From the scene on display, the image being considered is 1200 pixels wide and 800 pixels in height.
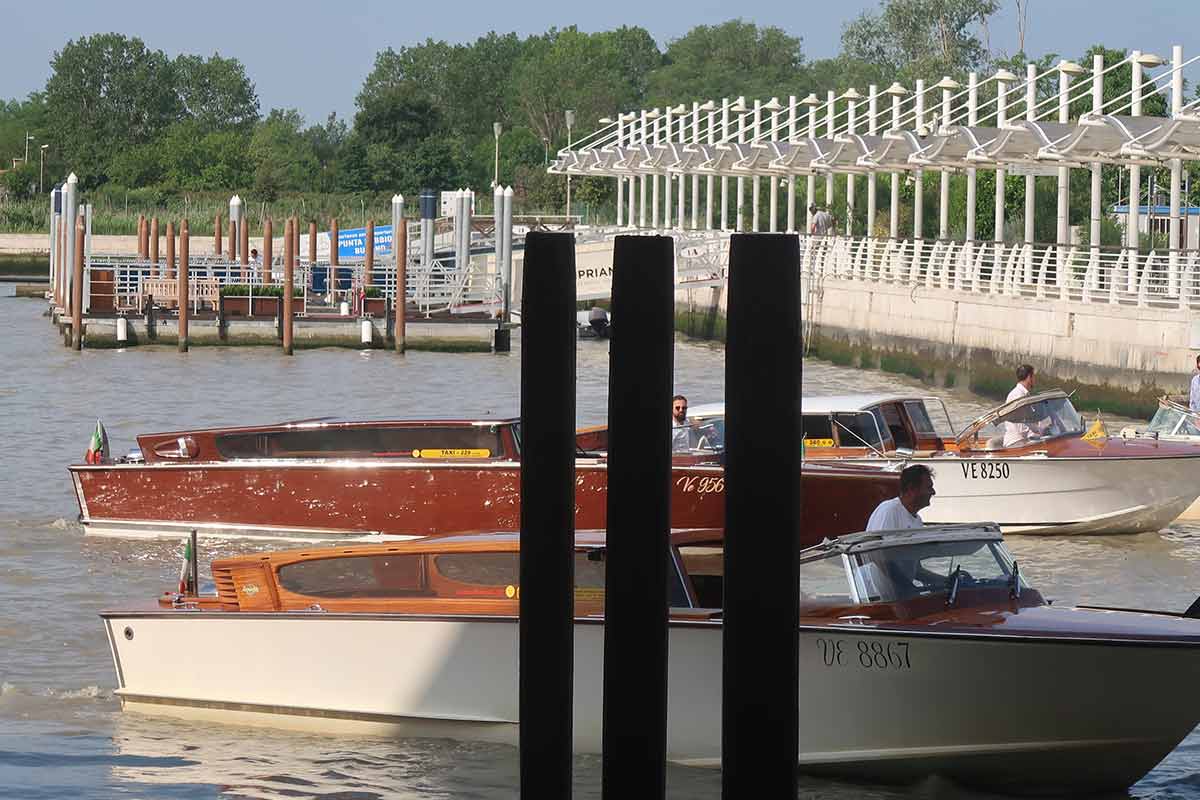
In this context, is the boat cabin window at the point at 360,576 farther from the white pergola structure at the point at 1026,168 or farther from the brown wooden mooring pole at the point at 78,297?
the brown wooden mooring pole at the point at 78,297

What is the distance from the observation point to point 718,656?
1117 cm

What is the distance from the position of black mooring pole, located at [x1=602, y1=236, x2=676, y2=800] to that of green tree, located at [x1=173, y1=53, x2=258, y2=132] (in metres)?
152

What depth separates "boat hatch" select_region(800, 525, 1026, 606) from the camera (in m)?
11.5

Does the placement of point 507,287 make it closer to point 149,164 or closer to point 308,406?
point 308,406

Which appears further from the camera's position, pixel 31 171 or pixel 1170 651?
pixel 31 171

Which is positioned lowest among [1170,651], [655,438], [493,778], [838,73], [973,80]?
[493,778]

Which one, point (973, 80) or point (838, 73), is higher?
point (838, 73)

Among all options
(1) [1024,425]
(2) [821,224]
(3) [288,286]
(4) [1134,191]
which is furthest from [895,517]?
(2) [821,224]

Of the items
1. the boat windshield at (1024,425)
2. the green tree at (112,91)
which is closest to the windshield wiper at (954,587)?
the boat windshield at (1024,425)

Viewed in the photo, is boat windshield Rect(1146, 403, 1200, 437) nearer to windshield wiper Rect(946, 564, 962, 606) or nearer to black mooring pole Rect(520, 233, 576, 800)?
windshield wiper Rect(946, 564, 962, 606)

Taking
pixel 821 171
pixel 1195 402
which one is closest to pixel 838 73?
pixel 821 171

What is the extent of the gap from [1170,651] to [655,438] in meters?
4.38

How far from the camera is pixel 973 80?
48.4m

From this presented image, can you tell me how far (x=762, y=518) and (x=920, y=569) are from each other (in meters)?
4.41
